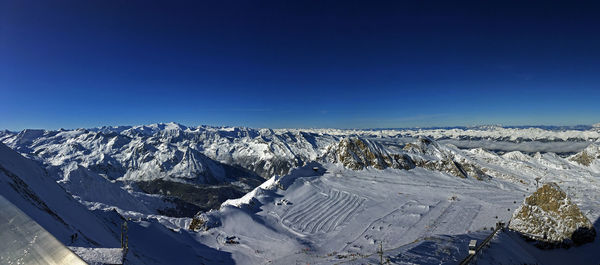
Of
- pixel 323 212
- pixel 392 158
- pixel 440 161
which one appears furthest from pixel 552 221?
pixel 440 161

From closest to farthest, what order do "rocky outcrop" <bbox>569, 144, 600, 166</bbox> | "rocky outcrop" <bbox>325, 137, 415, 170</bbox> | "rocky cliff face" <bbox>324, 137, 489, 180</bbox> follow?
"rocky cliff face" <bbox>324, 137, 489, 180</bbox> < "rocky outcrop" <bbox>325, 137, 415, 170</bbox> < "rocky outcrop" <bbox>569, 144, 600, 166</bbox>

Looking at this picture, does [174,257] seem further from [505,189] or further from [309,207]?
[505,189]

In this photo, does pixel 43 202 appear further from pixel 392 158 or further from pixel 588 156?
pixel 588 156

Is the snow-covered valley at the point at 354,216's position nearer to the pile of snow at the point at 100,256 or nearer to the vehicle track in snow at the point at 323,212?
the vehicle track in snow at the point at 323,212

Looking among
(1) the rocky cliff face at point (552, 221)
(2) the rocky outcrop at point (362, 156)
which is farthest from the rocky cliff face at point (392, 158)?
(1) the rocky cliff face at point (552, 221)

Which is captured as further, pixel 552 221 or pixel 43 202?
pixel 552 221

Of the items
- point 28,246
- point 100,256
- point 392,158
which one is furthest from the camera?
point 392,158

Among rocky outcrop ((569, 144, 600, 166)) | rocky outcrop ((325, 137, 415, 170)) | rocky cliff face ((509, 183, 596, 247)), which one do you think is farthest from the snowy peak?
Result: rocky outcrop ((569, 144, 600, 166))

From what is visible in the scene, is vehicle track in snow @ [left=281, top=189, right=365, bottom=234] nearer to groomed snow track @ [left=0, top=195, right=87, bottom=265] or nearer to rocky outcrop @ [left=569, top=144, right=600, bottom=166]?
groomed snow track @ [left=0, top=195, right=87, bottom=265]
